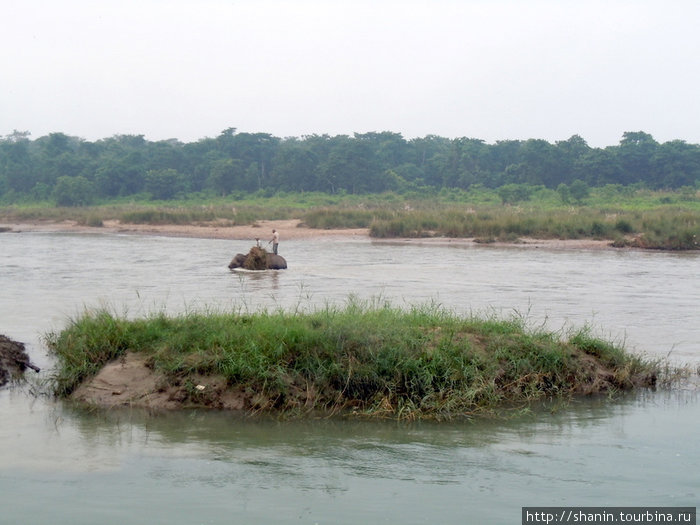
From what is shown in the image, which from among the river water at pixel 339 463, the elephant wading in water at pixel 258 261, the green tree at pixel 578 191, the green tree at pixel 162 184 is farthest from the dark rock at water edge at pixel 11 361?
the green tree at pixel 162 184

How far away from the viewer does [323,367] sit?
26.8 feet

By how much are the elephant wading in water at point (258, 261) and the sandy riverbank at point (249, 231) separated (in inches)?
517

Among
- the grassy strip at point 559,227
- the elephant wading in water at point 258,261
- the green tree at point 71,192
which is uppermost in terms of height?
the green tree at point 71,192

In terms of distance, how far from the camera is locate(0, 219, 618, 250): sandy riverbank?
3369 cm

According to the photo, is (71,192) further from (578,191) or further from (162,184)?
(578,191)

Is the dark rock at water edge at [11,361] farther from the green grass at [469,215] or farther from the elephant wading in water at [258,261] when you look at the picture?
the green grass at [469,215]

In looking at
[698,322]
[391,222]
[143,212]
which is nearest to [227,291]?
[698,322]

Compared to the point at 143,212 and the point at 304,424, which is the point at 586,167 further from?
the point at 304,424

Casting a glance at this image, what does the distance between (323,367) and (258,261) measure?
48.2 feet

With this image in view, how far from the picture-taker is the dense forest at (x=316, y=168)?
205 feet

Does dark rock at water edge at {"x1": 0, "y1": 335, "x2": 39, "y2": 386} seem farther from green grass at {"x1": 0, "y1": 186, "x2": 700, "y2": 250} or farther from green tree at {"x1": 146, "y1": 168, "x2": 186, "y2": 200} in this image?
green tree at {"x1": 146, "y1": 168, "x2": 186, "y2": 200}

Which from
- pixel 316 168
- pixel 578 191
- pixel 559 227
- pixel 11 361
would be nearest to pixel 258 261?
pixel 11 361

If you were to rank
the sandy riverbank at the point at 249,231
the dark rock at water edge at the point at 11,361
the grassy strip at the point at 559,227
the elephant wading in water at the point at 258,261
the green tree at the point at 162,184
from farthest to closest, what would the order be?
the green tree at the point at 162,184
the sandy riverbank at the point at 249,231
the grassy strip at the point at 559,227
the elephant wading in water at the point at 258,261
the dark rock at water edge at the point at 11,361

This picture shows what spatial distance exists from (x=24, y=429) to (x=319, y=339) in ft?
9.79
